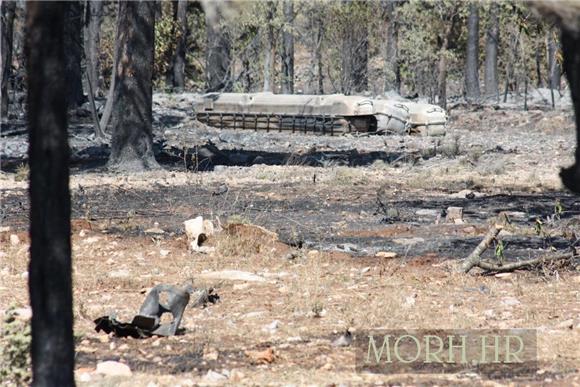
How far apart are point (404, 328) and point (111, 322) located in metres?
1.65

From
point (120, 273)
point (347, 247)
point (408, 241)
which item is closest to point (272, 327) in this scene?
point (120, 273)

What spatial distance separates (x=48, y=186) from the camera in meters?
3.76

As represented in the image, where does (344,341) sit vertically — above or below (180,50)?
below

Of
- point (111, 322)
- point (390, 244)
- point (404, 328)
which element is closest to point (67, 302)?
point (111, 322)

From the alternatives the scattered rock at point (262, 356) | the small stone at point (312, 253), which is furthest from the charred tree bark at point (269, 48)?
the scattered rock at point (262, 356)

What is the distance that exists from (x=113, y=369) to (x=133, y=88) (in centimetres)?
1050

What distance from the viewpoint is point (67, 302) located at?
3.86m

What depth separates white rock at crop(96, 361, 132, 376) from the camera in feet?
17.4

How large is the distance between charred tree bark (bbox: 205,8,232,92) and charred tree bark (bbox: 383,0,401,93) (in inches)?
209

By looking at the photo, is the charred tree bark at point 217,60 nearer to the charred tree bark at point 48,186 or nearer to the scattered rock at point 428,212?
the scattered rock at point 428,212

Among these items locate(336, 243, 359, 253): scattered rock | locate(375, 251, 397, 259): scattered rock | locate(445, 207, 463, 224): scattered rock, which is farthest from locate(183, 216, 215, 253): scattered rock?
locate(445, 207, 463, 224): scattered rock

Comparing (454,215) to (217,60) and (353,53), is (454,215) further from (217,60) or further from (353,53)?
(217,60)

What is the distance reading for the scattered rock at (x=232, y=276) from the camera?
795cm

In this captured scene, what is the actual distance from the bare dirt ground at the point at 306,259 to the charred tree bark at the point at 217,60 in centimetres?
1839
